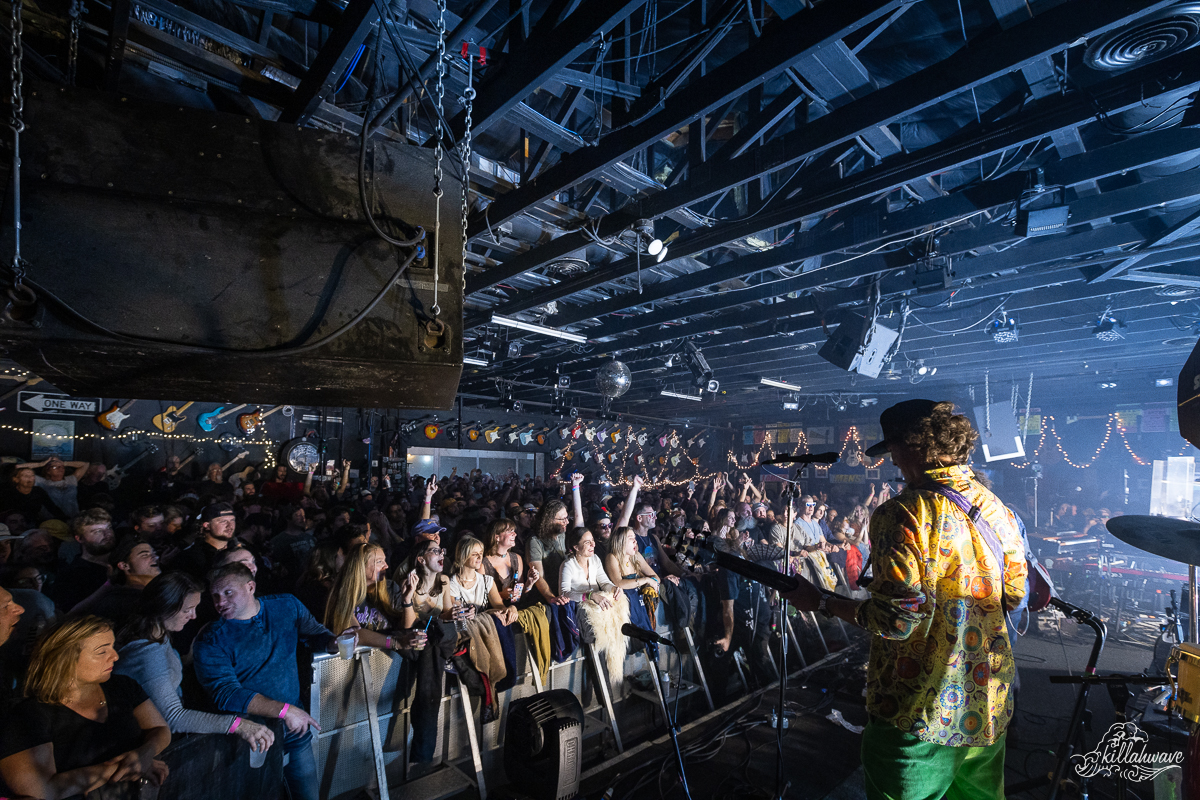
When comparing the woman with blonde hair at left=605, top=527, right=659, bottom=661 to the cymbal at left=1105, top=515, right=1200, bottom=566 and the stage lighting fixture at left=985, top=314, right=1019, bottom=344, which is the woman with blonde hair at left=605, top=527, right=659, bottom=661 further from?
the stage lighting fixture at left=985, top=314, right=1019, bottom=344

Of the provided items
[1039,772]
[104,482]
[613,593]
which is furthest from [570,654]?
[104,482]

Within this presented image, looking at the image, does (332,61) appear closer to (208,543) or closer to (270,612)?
(270,612)

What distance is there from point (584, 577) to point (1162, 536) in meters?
3.75

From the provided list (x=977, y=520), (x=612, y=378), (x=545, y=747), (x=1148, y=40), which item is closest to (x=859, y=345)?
(x=612, y=378)

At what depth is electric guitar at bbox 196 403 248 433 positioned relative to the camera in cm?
1098

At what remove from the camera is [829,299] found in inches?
230

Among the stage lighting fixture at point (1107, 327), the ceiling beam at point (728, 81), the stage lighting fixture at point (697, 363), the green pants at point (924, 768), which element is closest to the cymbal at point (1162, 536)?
the green pants at point (924, 768)

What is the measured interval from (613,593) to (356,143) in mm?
3904

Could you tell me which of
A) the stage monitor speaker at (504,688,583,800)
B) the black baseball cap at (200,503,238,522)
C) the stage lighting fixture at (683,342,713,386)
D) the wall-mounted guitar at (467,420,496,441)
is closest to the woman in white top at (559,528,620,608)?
the stage monitor speaker at (504,688,583,800)

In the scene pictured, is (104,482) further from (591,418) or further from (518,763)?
(591,418)

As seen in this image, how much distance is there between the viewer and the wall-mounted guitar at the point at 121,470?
9414 millimetres

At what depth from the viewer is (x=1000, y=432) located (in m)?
9.47

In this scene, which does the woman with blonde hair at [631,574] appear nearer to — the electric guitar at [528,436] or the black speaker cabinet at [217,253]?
the black speaker cabinet at [217,253]

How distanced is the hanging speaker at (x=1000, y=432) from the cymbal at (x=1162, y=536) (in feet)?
21.8
